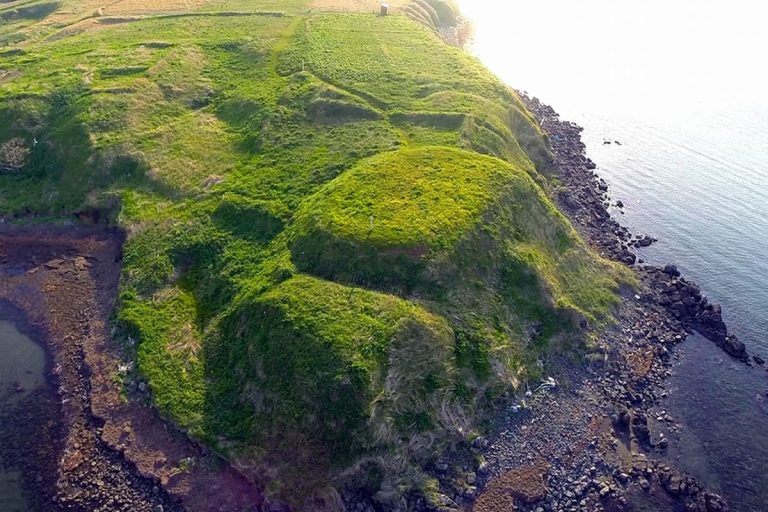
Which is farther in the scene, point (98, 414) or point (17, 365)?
point (17, 365)

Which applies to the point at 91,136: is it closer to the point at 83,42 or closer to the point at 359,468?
the point at 83,42

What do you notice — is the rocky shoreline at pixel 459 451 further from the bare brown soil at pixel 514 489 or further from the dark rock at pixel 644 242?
the dark rock at pixel 644 242

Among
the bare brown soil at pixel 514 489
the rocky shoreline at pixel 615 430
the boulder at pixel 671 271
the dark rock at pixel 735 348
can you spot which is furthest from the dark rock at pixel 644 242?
the bare brown soil at pixel 514 489

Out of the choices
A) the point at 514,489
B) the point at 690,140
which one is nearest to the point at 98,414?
the point at 514,489

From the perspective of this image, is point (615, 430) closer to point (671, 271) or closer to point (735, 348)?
point (735, 348)

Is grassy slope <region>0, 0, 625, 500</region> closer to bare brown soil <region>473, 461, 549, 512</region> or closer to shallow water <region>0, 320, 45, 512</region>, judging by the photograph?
bare brown soil <region>473, 461, 549, 512</region>

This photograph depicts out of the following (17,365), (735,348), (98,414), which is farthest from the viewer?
(735,348)
